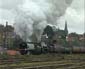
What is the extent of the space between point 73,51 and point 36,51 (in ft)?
37.9

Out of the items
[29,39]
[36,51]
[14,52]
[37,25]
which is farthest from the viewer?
[37,25]

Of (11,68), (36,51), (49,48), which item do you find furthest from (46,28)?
(11,68)

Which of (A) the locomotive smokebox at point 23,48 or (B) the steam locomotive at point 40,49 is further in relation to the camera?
(B) the steam locomotive at point 40,49

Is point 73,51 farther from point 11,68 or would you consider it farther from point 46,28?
point 11,68

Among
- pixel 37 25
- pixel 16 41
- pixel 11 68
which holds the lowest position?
pixel 11 68

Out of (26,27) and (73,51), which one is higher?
(26,27)

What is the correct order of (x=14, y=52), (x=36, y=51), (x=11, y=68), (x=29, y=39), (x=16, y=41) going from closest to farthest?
(x=11, y=68) → (x=14, y=52) → (x=36, y=51) → (x=16, y=41) → (x=29, y=39)

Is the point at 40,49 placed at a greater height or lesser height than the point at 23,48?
lesser

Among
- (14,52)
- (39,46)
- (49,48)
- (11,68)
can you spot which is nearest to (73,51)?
(49,48)

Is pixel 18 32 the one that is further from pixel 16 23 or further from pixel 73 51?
pixel 73 51

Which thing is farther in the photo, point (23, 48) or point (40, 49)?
point (40, 49)

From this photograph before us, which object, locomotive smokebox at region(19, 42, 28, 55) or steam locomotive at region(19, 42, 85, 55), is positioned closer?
locomotive smokebox at region(19, 42, 28, 55)

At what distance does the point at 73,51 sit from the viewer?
165 feet

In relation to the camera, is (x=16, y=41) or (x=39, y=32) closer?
(x=16, y=41)
